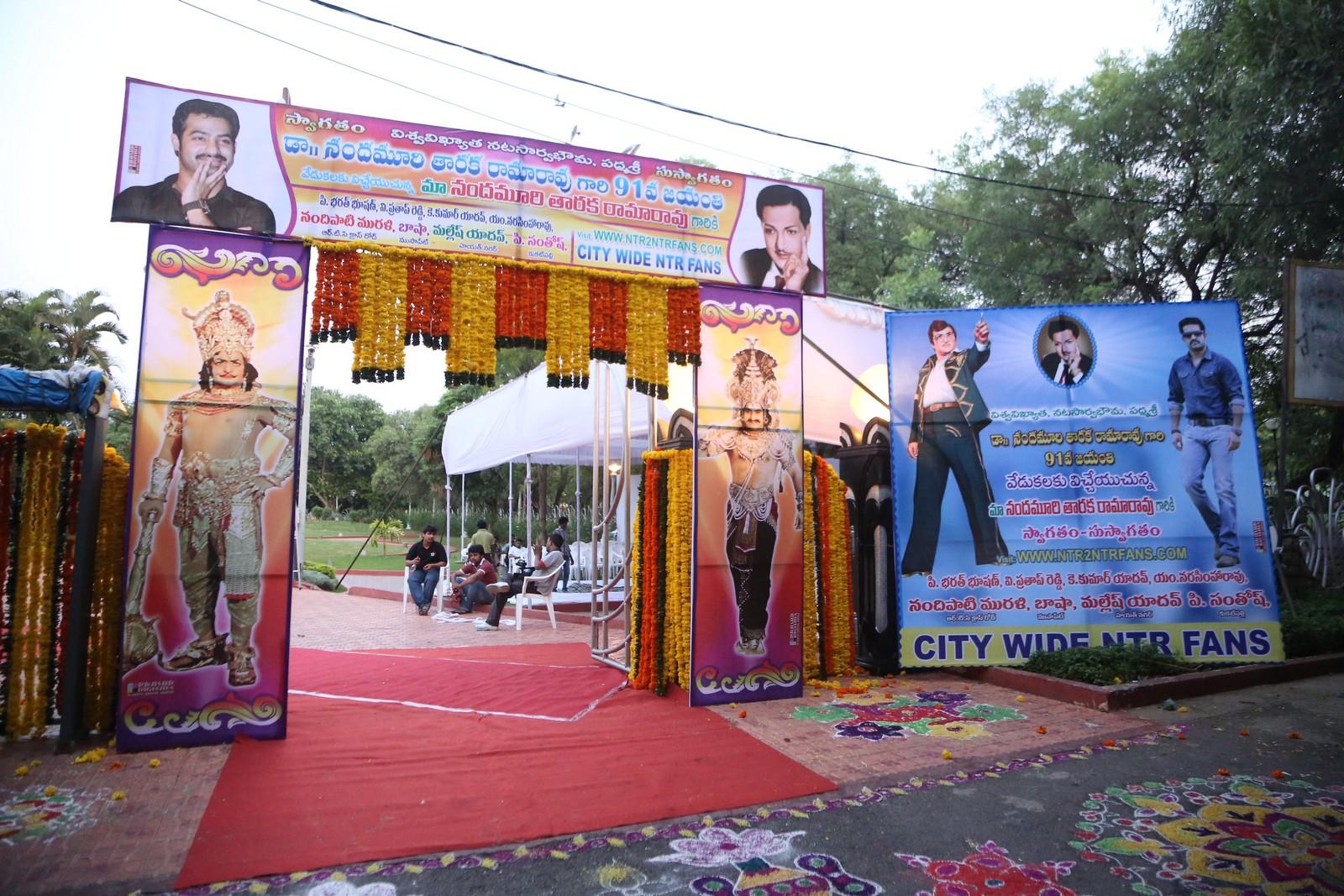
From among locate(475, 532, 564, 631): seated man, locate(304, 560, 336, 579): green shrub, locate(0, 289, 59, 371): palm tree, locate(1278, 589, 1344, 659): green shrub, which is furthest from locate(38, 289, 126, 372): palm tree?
locate(1278, 589, 1344, 659): green shrub

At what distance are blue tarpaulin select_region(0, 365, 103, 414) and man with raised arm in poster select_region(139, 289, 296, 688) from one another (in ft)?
1.68

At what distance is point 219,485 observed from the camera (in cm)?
467

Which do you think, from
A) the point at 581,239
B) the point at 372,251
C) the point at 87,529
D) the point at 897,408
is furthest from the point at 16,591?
the point at 897,408

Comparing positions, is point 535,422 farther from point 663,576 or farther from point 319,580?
point 319,580

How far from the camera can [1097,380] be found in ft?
21.4

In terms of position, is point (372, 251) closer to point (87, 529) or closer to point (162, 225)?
point (162, 225)

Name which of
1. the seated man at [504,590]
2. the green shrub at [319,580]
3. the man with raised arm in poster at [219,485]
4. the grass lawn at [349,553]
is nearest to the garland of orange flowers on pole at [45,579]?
the man with raised arm in poster at [219,485]

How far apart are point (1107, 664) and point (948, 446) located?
193 centimetres

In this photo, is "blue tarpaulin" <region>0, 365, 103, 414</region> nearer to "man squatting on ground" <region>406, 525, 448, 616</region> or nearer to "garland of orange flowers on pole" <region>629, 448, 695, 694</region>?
"garland of orange flowers on pole" <region>629, 448, 695, 694</region>

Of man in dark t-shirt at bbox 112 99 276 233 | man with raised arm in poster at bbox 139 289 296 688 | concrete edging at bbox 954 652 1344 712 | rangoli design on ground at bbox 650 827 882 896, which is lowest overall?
rangoli design on ground at bbox 650 827 882 896

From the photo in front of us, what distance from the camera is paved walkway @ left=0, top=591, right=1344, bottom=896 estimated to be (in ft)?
9.65

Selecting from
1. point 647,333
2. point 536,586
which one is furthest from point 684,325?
point 536,586

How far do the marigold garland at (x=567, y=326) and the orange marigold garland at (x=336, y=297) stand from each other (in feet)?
3.94

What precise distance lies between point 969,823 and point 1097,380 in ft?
14.1
